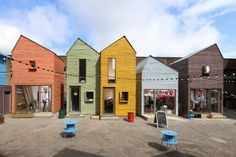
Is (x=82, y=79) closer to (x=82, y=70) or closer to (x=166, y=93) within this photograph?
(x=82, y=70)

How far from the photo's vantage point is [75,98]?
21906 millimetres

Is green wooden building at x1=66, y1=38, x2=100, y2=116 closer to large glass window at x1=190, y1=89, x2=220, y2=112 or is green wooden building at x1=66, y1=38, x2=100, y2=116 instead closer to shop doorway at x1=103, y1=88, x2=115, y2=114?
shop doorway at x1=103, y1=88, x2=115, y2=114

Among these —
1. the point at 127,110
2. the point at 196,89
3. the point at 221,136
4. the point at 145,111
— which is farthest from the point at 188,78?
the point at 221,136

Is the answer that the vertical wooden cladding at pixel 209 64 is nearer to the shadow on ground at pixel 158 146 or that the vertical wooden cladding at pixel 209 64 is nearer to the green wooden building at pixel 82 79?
the green wooden building at pixel 82 79

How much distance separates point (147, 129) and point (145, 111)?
18.8 feet

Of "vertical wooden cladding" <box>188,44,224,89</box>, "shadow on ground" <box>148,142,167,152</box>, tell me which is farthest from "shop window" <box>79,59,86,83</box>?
"shadow on ground" <box>148,142,167,152</box>

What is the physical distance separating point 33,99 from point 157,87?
12946 mm

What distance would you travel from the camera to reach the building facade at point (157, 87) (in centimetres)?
2178

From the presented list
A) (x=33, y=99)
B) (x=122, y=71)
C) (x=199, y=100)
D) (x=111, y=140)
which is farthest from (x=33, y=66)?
(x=199, y=100)

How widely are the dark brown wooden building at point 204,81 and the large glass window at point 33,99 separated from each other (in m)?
14.6

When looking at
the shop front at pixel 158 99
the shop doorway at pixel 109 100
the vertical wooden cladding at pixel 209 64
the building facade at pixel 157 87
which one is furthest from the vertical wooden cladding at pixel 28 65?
the vertical wooden cladding at pixel 209 64

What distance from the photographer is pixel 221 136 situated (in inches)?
564

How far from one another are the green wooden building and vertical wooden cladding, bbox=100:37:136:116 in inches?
58.8

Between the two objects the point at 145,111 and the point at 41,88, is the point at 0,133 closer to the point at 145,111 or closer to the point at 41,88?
the point at 41,88
